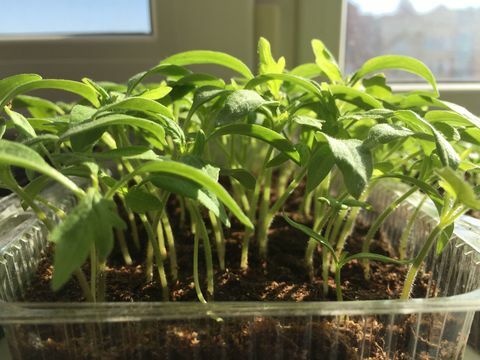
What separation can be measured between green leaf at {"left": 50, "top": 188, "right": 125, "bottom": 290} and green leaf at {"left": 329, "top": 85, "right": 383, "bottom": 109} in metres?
0.31

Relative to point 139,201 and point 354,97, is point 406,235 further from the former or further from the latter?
point 139,201

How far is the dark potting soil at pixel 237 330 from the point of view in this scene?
443 mm

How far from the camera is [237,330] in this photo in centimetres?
46

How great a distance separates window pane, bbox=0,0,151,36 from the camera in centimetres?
100

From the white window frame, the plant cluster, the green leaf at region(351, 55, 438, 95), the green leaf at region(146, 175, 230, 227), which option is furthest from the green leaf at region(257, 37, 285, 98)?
the white window frame

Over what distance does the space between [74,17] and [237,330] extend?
85 cm

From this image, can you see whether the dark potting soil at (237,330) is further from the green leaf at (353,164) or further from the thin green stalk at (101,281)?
the green leaf at (353,164)

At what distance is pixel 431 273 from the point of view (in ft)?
2.05

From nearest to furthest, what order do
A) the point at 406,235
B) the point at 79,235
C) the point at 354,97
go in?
1. the point at 79,235
2. the point at 354,97
3. the point at 406,235

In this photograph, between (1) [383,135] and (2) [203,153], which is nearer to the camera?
(1) [383,135]

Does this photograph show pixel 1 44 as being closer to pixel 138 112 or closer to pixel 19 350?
pixel 138 112

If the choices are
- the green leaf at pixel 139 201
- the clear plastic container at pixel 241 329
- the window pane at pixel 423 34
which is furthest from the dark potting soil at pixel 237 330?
the window pane at pixel 423 34

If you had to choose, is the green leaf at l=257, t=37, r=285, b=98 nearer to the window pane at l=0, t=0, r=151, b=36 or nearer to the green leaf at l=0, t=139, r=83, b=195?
the green leaf at l=0, t=139, r=83, b=195

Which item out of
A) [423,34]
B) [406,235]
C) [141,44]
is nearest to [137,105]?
[406,235]
